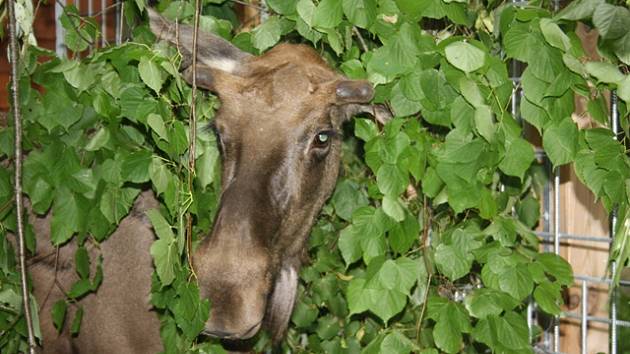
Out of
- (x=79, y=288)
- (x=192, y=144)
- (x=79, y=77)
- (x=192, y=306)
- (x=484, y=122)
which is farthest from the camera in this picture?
(x=79, y=288)

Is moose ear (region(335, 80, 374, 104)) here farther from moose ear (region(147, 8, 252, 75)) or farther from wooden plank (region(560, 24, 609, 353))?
wooden plank (region(560, 24, 609, 353))

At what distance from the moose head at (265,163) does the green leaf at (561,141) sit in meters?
0.68

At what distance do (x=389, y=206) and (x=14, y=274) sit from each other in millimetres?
1616

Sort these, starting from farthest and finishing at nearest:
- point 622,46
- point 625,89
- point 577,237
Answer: point 577,237
point 625,89
point 622,46

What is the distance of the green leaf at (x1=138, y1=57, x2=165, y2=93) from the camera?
3160mm

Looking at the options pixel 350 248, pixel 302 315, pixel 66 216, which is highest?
pixel 350 248

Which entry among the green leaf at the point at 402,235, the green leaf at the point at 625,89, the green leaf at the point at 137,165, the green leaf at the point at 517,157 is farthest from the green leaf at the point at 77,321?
the green leaf at the point at 625,89

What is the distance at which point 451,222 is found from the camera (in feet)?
11.9

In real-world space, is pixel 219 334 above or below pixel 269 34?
below

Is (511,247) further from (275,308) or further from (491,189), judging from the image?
(275,308)

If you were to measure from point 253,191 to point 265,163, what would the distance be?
13cm

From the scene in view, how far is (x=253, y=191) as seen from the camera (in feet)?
11.1

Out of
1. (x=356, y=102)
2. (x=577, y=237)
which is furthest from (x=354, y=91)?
(x=577, y=237)

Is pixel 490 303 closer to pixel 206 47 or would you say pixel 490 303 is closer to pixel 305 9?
pixel 305 9
